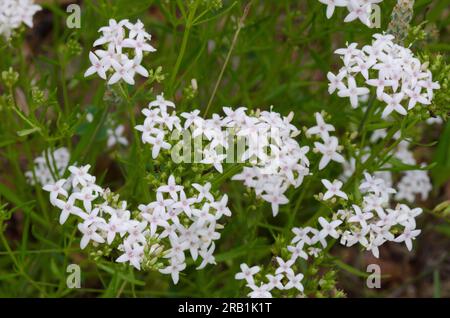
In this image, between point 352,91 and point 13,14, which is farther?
point 13,14

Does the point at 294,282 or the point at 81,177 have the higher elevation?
the point at 81,177

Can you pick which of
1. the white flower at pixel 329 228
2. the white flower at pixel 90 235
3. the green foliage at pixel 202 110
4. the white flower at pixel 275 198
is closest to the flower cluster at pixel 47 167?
the green foliage at pixel 202 110

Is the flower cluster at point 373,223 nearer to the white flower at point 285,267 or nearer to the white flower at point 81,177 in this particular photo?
the white flower at point 285,267

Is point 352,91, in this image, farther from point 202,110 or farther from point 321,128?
point 202,110

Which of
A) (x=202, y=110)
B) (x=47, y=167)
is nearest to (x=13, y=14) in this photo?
(x=47, y=167)

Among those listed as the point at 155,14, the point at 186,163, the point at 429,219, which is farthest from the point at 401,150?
the point at 155,14

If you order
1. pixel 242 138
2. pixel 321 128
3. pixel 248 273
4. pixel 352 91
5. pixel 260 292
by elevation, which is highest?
pixel 352 91

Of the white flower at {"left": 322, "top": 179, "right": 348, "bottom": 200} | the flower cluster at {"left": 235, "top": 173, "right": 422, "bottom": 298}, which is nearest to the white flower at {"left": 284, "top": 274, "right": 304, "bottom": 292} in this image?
the flower cluster at {"left": 235, "top": 173, "right": 422, "bottom": 298}
